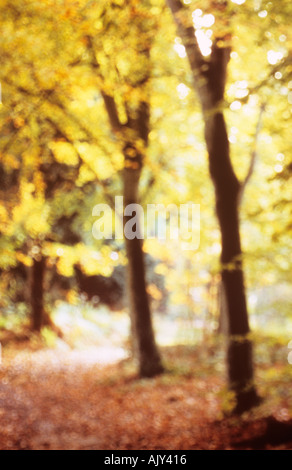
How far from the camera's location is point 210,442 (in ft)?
26.0

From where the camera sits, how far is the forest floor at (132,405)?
25.8 ft

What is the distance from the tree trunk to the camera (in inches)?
493

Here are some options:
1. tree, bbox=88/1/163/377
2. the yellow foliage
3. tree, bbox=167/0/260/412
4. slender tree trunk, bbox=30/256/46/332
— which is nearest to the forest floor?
tree, bbox=167/0/260/412

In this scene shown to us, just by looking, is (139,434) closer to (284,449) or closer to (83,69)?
(284,449)

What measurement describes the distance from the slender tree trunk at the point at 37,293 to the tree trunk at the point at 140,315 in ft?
18.3

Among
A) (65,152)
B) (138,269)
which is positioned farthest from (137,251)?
(65,152)

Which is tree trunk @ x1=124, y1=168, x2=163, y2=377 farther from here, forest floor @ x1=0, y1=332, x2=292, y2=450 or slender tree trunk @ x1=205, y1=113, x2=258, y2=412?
slender tree trunk @ x1=205, y1=113, x2=258, y2=412

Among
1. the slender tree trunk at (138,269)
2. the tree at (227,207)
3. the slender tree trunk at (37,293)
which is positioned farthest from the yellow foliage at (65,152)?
the tree at (227,207)

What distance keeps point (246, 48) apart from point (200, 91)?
1552 millimetres

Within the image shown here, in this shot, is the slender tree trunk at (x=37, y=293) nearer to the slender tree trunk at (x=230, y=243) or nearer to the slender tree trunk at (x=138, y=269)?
the slender tree trunk at (x=138, y=269)

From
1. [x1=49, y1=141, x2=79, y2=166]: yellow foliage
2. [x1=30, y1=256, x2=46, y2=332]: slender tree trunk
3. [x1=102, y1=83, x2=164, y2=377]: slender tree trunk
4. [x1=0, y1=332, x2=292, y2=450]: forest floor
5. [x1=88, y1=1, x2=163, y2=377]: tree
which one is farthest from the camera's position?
[x1=30, y1=256, x2=46, y2=332]: slender tree trunk

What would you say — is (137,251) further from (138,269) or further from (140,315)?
(140,315)

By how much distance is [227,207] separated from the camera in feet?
27.0

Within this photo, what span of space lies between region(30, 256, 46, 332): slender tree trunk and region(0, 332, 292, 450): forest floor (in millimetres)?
1660
